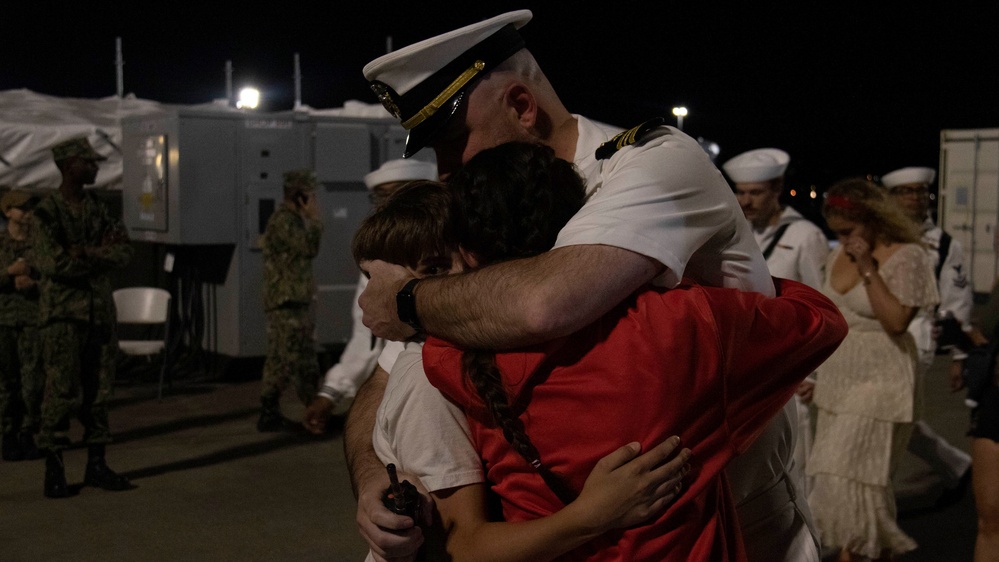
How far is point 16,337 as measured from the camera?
26.4 ft

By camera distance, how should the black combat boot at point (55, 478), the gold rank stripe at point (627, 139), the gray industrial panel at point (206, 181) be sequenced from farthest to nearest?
the gray industrial panel at point (206, 181), the black combat boot at point (55, 478), the gold rank stripe at point (627, 139)

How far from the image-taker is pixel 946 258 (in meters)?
7.34

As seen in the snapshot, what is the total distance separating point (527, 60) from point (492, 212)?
0.58m

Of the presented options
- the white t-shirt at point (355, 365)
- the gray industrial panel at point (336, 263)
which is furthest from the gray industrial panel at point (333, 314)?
the white t-shirt at point (355, 365)

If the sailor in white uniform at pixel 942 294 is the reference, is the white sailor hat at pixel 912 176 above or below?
above

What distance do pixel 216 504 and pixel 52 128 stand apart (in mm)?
6772

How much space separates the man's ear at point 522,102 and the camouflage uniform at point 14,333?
677 centimetres

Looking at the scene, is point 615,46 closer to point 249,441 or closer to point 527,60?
point 249,441

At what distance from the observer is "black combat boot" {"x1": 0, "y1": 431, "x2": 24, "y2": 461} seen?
7.73 m

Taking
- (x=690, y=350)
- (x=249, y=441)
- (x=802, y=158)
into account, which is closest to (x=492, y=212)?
(x=690, y=350)

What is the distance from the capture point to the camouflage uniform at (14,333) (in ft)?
25.9

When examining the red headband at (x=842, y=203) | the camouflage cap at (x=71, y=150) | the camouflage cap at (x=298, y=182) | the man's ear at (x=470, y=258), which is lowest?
the man's ear at (x=470, y=258)

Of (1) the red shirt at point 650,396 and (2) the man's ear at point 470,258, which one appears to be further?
(2) the man's ear at point 470,258

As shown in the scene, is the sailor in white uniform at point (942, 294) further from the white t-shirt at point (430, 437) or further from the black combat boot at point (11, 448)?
the black combat boot at point (11, 448)
